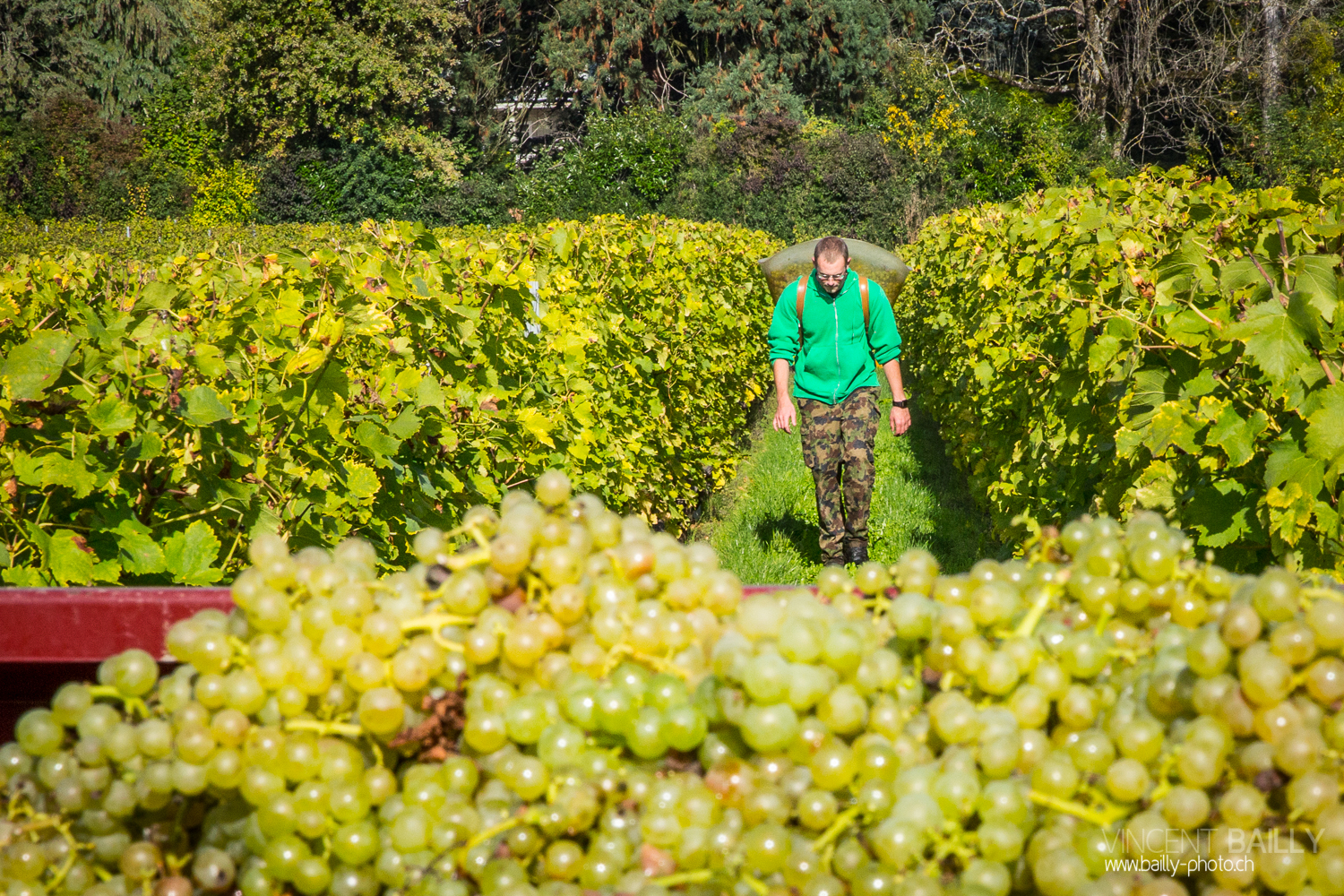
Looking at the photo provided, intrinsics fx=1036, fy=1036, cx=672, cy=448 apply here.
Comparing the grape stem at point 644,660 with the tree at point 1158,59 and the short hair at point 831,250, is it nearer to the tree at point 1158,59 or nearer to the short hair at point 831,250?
the short hair at point 831,250

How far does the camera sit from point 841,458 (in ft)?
18.4

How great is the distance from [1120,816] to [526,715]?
21.6 inches

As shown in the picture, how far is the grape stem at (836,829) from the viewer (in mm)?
910

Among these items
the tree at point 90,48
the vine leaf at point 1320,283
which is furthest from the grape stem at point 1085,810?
the tree at point 90,48

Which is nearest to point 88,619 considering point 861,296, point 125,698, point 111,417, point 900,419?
point 125,698

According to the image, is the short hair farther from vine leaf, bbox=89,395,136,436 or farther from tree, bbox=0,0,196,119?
tree, bbox=0,0,196,119

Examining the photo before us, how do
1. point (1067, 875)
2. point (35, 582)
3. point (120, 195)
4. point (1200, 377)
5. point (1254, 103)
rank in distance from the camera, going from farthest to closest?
point (120, 195)
point (1254, 103)
point (1200, 377)
point (35, 582)
point (1067, 875)

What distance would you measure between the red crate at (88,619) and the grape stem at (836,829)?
0.89 meters

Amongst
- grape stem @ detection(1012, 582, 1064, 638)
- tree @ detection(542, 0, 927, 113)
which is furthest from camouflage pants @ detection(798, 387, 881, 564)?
tree @ detection(542, 0, 927, 113)

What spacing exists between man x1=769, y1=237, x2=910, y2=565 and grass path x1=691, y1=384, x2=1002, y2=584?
1.38ft

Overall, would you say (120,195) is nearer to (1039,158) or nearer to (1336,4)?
(1039,158)

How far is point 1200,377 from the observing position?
2.89 metres

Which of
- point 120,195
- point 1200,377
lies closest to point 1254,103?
point 1200,377

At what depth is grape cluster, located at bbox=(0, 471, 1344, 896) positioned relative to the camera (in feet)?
2.97
